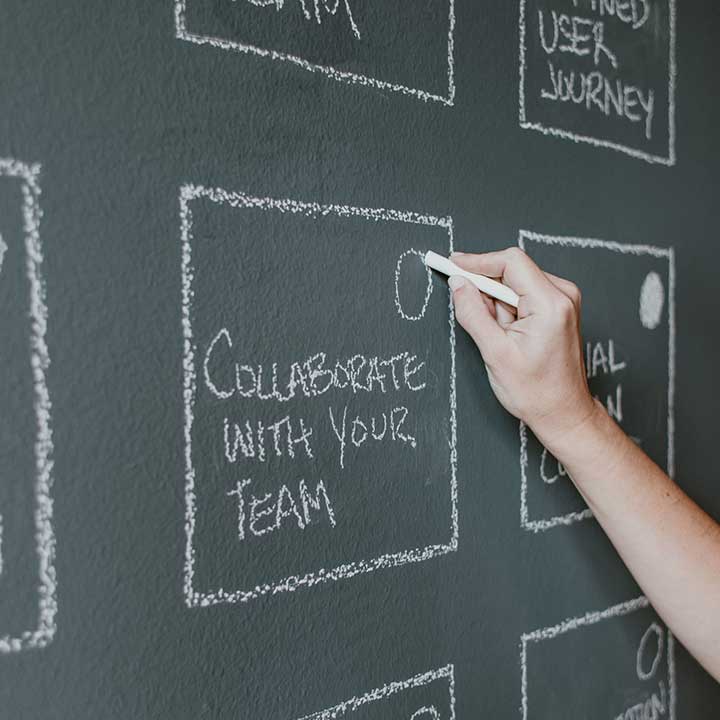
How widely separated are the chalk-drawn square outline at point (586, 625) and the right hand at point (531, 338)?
9.8 inches

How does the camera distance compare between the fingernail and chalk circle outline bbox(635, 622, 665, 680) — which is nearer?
the fingernail

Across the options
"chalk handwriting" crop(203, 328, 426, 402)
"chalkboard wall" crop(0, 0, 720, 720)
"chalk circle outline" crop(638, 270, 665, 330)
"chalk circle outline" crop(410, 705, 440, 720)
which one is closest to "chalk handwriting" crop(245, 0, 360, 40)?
"chalkboard wall" crop(0, 0, 720, 720)

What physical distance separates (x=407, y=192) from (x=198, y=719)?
1.65ft

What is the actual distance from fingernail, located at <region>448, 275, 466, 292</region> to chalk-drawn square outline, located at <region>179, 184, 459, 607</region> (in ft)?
0.19

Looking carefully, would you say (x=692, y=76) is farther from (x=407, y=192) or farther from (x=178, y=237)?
(x=178, y=237)

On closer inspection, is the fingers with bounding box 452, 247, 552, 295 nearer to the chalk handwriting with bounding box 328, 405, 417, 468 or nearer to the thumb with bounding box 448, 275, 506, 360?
the thumb with bounding box 448, 275, 506, 360

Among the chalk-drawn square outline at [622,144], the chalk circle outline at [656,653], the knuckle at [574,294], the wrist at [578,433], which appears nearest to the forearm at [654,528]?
the wrist at [578,433]

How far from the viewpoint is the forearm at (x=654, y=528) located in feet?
2.62

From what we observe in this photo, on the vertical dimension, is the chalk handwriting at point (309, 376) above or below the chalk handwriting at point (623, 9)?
below

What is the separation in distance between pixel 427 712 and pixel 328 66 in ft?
2.07

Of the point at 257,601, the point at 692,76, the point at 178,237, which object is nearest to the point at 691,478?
the point at 692,76

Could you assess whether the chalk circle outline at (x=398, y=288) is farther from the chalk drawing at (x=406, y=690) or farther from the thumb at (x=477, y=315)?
the chalk drawing at (x=406, y=690)

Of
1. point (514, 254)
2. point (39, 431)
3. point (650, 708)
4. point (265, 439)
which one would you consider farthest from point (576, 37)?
point (650, 708)

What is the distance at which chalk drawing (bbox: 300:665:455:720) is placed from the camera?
71 centimetres
